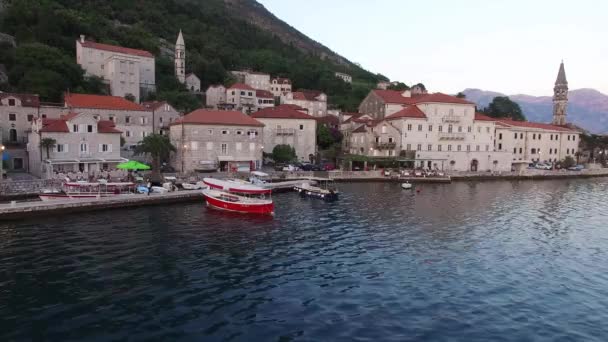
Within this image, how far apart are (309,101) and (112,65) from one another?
47.4 metres

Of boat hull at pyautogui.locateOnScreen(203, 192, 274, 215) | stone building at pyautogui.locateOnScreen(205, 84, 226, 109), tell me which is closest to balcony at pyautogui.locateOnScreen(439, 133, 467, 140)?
boat hull at pyautogui.locateOnScreen(203, 192, 274, 215)

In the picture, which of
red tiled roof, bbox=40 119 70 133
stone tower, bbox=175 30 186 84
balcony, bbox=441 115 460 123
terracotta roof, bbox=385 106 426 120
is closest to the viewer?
red tiled roof, bbox=40 119 70 133

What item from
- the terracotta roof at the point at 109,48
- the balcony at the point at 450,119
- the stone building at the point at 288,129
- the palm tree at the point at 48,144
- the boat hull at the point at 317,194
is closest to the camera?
the palm tree at the point at 48,144

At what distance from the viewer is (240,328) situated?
46.3 feet

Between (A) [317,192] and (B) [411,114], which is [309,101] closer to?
(B) [411,114]

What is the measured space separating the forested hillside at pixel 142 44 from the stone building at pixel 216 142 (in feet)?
88.1

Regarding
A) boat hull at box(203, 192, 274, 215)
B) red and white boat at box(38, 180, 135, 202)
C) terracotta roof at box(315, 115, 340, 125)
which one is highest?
terracotta roof at box(315, 115, 340, 125)

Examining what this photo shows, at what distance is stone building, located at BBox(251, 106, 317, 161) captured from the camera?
66.2 metres

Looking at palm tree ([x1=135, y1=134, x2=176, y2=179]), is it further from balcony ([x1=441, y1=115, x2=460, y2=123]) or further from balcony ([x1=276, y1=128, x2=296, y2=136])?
balcony ([x1=441, y1=115, x2=460, y2=123])

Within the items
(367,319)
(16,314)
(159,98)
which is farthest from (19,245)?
(159,98)

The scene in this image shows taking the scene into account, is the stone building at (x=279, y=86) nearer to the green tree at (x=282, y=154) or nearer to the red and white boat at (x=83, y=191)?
the green tree at (x=282, y=154)

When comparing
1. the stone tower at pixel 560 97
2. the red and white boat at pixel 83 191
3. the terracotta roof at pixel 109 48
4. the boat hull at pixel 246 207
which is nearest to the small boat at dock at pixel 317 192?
the boat hull at pixel 246 207

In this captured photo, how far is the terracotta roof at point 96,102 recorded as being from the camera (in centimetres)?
5424

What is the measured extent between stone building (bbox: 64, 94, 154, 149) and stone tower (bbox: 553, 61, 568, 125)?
101640mm
